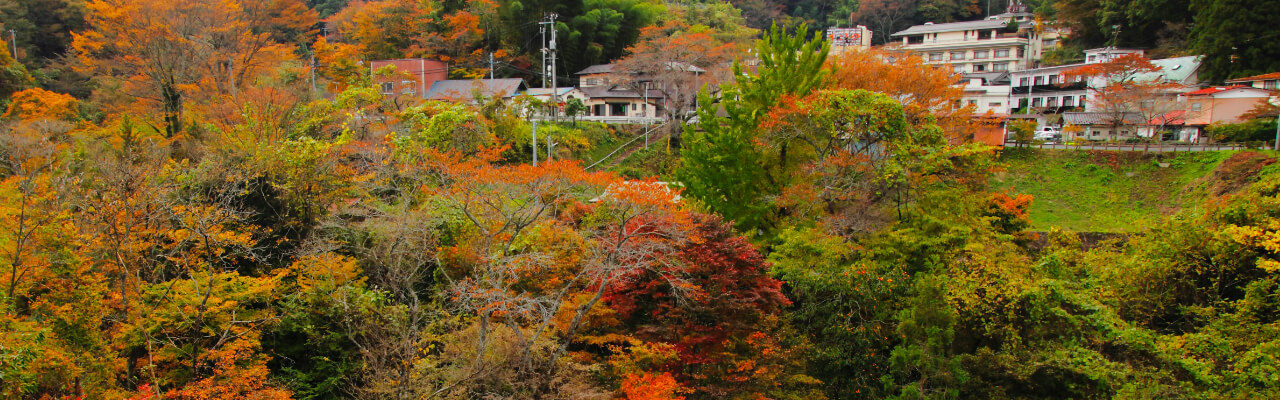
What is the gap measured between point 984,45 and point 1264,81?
20601 mm

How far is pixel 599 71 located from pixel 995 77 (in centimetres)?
2379

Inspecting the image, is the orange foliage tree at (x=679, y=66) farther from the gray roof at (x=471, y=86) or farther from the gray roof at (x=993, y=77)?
the gray roof at (x=993, y=77)

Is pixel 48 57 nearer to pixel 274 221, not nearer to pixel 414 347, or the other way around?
pixel 274 221

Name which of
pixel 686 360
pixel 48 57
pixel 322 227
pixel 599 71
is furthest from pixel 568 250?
pixel 48 57

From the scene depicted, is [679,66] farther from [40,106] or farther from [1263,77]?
[40,106]

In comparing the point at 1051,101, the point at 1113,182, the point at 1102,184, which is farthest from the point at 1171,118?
the point at 1051,101

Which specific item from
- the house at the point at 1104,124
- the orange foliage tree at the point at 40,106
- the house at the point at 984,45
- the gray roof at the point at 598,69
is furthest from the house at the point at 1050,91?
the orange foliage tree at the point at 40,106

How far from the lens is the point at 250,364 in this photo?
45.2 feet

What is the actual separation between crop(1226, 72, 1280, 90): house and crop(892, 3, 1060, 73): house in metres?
18.0

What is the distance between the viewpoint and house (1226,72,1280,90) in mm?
27130

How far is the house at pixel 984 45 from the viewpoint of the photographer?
4725 centimetres

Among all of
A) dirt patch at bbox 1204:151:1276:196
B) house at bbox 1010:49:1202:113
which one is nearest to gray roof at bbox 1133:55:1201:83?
house at bbox 1010:49:1202:113

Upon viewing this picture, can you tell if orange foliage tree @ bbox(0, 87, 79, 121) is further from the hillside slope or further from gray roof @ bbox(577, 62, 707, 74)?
the hillside slope

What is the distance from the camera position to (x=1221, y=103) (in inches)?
1120
